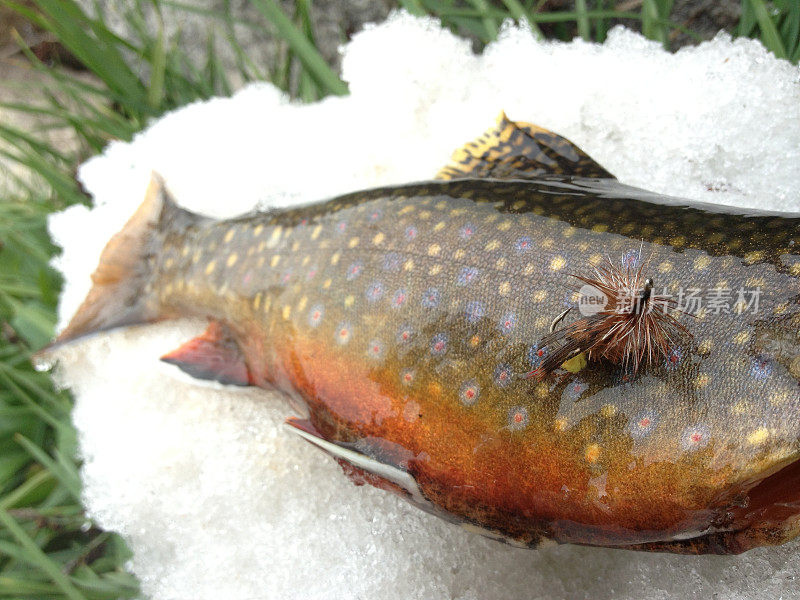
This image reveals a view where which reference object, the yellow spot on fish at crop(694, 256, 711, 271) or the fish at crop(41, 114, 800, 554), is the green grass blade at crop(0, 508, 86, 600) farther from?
the yellow spot on fish at crop(694, 256, 711, 271)

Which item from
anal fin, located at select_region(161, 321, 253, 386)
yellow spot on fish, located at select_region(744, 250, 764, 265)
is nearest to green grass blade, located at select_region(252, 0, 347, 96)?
anal fin, located at select_region(161, 321, 253, 386)

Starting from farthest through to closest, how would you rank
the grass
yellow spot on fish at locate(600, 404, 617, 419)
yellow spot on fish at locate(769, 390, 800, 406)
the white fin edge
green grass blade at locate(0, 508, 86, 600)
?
the grass, green grass blade at locate(0, 508, 86, 600), the white fin edge, yellow spot on fish at locate(600, 404, 617, 419), yellow spot on fish at locate(769, 390, 800, 406)

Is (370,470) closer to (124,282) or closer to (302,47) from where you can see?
(124,282)

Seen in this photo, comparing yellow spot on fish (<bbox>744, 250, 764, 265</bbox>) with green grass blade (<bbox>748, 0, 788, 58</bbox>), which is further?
green grass blade (<bbox>748, 0, 788, 58</bbox>)

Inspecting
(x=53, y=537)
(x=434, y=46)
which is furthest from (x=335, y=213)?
(x=53, y=537)

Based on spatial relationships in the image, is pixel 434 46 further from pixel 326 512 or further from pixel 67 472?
pixel 67 472

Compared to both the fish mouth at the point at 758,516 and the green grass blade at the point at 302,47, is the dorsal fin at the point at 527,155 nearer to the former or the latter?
the fish mouth at the point at 758,516

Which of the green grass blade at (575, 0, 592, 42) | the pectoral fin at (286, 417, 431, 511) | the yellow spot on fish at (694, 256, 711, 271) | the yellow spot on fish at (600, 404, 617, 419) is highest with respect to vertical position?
the green grass blade at (575, 0, 592, 42)
